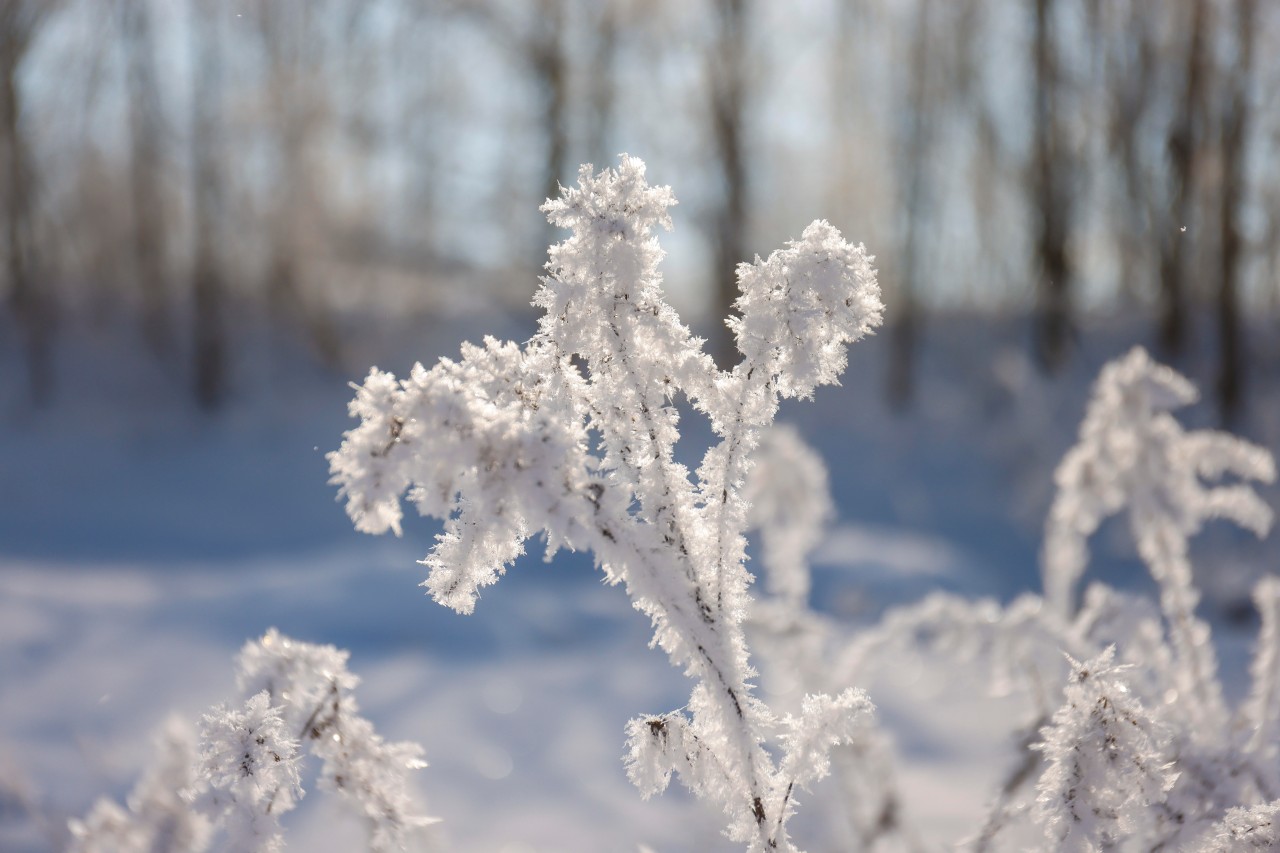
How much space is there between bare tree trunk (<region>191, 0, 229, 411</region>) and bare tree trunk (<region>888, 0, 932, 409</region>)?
6536 millimetres

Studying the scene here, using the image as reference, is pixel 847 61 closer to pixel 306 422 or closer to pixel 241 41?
pixel 241 41

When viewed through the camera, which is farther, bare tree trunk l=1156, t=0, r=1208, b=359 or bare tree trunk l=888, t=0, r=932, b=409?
bare tree trunk l=888, t=0, r=932, b=409

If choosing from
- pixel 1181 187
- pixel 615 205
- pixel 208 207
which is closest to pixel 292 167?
pixel 208 207

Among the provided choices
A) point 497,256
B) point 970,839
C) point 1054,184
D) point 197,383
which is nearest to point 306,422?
point 197,383

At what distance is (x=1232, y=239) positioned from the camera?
689 cm

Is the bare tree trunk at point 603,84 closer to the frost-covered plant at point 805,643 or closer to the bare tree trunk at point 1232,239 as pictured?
the bare tree trunk at point 1232,239

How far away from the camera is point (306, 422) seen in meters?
8.73

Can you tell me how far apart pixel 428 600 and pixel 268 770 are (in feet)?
13.7

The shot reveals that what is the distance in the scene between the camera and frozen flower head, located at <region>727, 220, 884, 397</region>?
0.82 m

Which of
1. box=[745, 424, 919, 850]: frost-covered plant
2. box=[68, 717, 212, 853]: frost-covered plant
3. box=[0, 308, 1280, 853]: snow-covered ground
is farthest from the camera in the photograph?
box=[0, 308, 1280, 853]: snow-covered ground

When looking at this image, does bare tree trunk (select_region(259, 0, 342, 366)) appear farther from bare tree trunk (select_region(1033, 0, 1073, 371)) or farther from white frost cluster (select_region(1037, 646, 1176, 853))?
white frost cluster (select_region(1037, 646, 1176, 853))

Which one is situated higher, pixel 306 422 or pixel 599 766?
pixel 306 422

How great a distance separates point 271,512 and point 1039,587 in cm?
585

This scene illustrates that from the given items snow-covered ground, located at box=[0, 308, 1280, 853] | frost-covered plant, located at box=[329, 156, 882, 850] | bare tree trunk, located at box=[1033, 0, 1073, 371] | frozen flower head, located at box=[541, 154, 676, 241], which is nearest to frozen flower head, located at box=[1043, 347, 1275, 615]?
snow-covered ground, located at box=[0, 308, 1280, 853]
